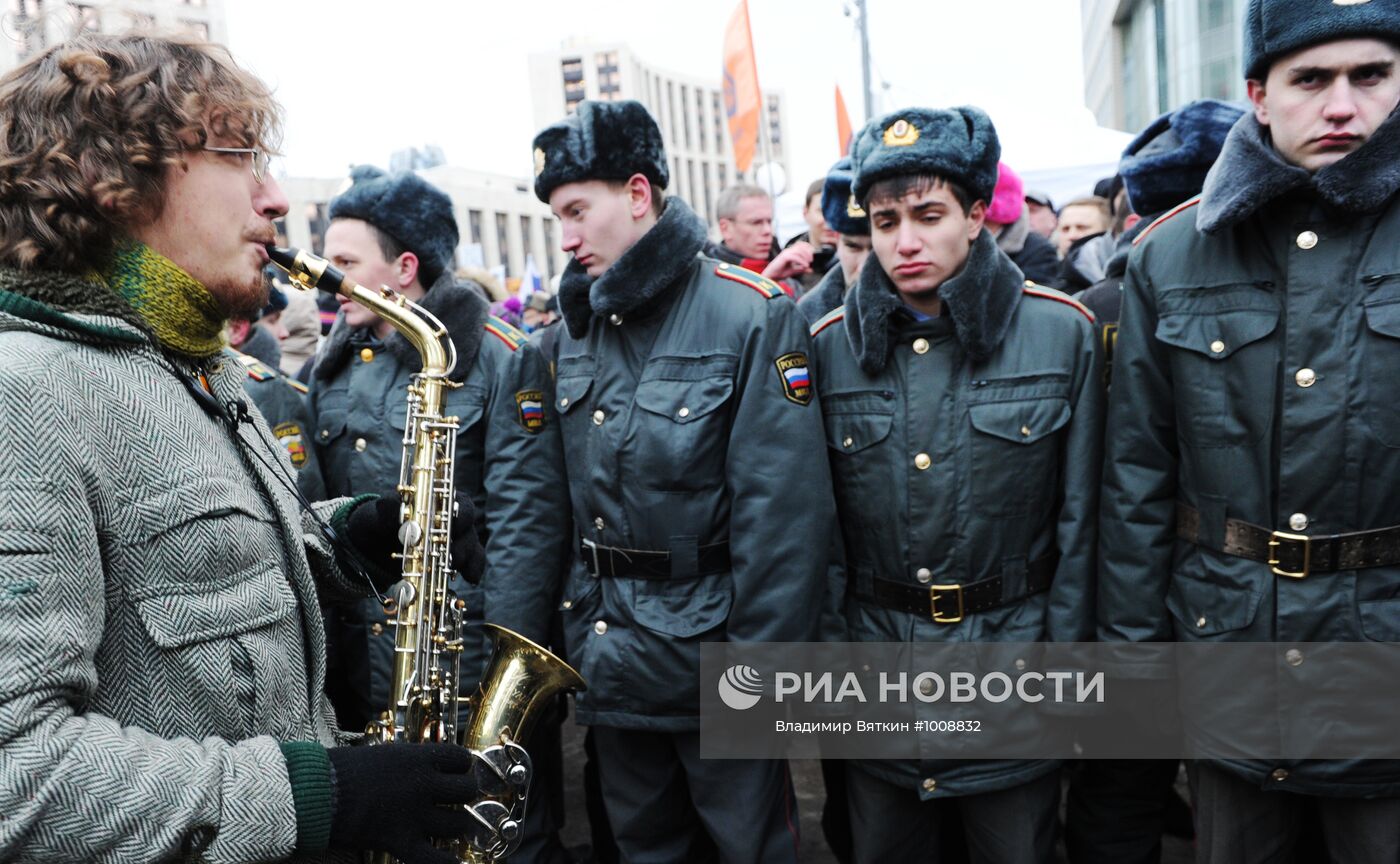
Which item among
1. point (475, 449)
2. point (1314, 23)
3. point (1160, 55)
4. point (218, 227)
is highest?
point (1160, 55)

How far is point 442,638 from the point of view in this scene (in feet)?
8.50

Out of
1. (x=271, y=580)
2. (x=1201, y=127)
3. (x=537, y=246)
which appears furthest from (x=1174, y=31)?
(x=537, y=246)

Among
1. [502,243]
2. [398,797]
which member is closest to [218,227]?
[398,797]

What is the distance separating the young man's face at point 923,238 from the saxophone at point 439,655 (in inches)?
57.5

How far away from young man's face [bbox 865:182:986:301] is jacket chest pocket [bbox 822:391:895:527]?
392mm

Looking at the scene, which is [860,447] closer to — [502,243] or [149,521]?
[149,521]

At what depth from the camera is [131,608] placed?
5.25 ft

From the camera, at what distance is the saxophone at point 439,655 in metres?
2.39

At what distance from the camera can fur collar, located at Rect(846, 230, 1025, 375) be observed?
10.0ft

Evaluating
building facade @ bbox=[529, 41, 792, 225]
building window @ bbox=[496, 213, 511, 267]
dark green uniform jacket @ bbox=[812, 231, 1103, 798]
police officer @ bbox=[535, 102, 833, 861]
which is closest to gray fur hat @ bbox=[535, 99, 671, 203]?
police officer @ bbox=[535, 102, 833, 861]

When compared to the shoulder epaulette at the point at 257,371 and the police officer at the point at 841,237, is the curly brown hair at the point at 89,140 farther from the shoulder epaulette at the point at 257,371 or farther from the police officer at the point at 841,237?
the police officer at the point at 841,237

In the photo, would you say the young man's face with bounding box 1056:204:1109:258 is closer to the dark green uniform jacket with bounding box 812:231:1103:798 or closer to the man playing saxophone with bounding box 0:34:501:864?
the dark green uniform jacket with bounding box 812:231:1103:798

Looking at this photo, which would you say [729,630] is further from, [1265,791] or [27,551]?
[27,551]

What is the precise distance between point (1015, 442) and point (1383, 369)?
0.93 meters
